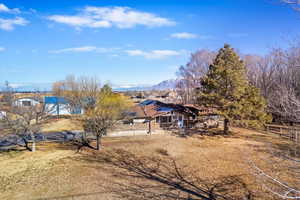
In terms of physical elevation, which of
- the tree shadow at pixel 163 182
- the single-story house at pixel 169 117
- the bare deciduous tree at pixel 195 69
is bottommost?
the tree shadow at pixel 163 182

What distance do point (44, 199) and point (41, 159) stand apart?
602cm

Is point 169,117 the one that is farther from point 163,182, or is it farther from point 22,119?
point 22,119

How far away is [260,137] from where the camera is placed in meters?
A: 19.8

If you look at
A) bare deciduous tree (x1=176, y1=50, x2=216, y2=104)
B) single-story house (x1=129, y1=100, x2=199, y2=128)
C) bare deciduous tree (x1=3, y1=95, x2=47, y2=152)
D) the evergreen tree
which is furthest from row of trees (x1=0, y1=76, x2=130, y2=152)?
bare deciduous tree (x1=176, y1=50, x2=216, y2=104)

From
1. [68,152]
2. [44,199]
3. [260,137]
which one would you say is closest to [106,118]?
[68,152]

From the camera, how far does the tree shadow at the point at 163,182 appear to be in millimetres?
9094

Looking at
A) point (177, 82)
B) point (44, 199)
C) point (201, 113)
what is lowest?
point (44, 199)

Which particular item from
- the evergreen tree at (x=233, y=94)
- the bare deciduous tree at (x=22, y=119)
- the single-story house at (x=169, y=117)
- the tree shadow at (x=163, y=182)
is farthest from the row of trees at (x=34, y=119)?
the evergreen tree at (x=233, y=94)

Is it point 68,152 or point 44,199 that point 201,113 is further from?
point 44,199

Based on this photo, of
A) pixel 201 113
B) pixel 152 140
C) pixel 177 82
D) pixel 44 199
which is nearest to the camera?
pixel 44 199

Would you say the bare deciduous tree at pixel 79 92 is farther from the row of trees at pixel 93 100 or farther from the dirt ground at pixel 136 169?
the dirt ground at pixel 136 169

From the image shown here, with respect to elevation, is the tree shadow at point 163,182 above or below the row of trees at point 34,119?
below

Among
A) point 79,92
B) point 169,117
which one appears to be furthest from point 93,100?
point 169,117

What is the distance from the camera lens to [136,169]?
39.8ft
